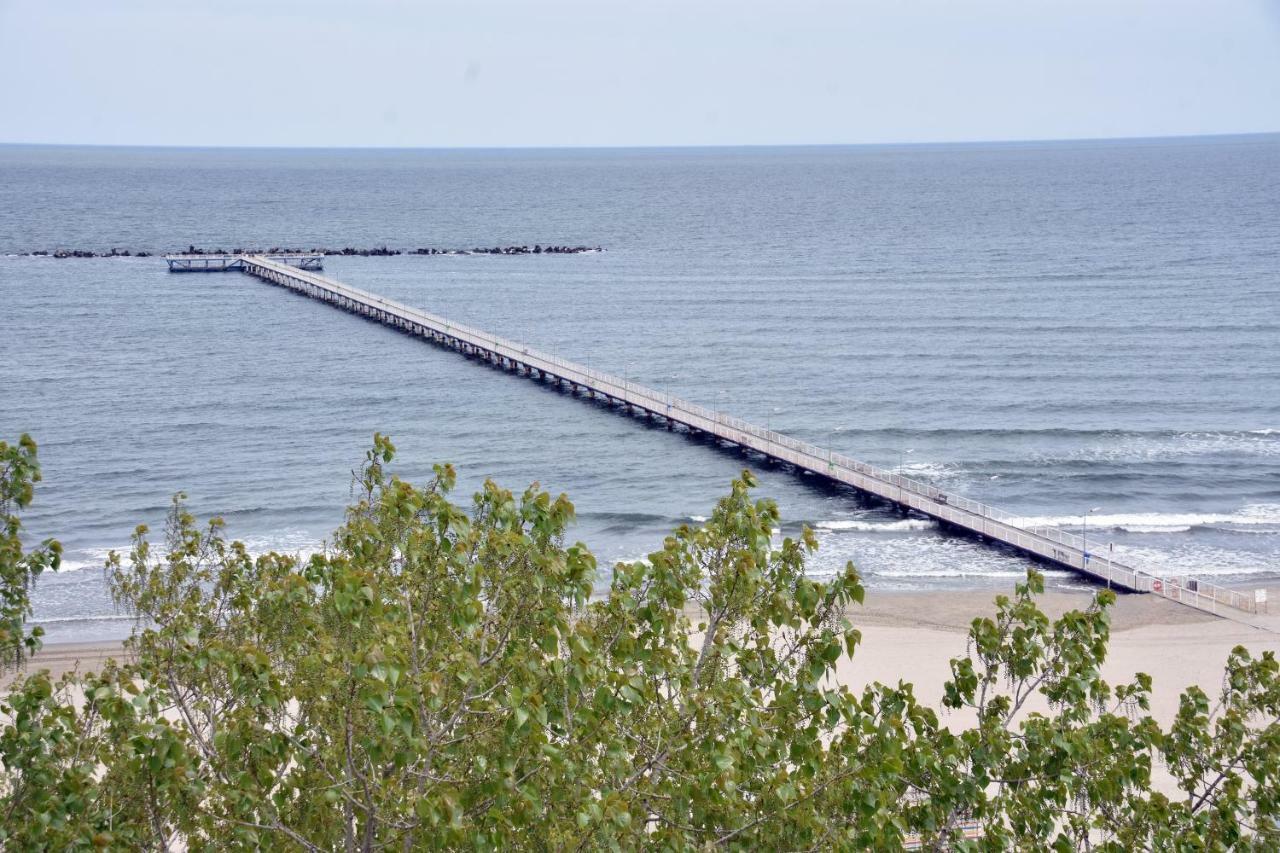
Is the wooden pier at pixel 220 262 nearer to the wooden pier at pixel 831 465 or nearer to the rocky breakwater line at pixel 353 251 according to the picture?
the rocky breakwater line at pixel 353 251

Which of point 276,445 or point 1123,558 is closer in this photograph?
point 1123,558

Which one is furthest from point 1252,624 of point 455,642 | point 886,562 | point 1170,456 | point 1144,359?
point 1144,359

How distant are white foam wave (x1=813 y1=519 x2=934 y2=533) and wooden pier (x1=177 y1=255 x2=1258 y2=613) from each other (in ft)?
1.66

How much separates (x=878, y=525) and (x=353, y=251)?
351 ft

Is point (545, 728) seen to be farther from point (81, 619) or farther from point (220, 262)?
point (220, 262)

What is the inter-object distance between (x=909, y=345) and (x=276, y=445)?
1698 inches

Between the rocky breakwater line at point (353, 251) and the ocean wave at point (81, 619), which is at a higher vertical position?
the rocky breakwater line at point (353, 251)

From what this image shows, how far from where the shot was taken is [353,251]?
148 metres

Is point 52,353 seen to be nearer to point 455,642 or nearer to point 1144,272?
point 455,642

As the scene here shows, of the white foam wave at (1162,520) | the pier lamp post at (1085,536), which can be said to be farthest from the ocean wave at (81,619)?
the white foam wave at (1162,520)

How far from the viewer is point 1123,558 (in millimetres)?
48062

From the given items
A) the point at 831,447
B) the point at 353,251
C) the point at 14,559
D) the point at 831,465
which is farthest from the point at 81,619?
the point at 353,251

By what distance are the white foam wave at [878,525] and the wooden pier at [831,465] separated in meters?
0.51

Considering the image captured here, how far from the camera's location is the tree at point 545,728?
10570 mm
